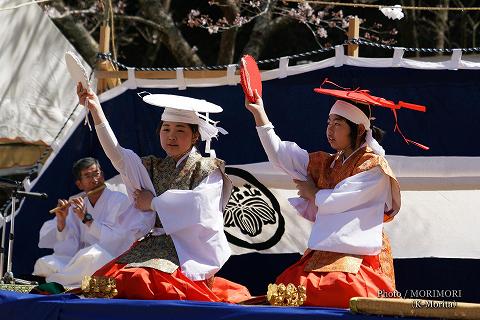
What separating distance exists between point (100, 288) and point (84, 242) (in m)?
1.83

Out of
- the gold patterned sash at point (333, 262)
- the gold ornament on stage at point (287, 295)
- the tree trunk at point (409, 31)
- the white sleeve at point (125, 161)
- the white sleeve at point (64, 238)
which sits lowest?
the white sleeve at point (64, 238)

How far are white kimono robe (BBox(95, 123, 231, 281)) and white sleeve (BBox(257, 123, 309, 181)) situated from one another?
302mm

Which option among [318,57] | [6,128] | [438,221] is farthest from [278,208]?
[318,57]

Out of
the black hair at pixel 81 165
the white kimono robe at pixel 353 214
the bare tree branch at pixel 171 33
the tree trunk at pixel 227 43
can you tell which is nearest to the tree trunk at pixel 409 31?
the tree trunk at pixel 227 43

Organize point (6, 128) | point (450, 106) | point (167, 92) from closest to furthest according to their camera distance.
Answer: point (450, 106), point (167, 92), point (6, 128)

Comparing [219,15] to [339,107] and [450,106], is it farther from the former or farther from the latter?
[339,107]

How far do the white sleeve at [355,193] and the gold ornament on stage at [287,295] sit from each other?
0.41 metres

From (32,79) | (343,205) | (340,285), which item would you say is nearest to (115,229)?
(343,205)

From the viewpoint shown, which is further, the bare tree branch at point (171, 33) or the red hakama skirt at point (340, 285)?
the bare tree branch at point (171, 33)

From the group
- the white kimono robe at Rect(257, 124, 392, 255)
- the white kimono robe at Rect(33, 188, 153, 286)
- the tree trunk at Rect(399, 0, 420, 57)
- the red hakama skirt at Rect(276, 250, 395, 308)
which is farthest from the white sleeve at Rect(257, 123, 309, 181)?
the tree trunk at Rect(399, 0, 420, 57)

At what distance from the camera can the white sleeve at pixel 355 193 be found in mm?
4430

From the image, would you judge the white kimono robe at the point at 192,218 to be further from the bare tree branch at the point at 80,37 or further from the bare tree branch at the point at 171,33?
the bare tree branch at the point at 80,37

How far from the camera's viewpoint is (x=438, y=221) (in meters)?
5.68

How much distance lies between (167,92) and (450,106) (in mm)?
1735
